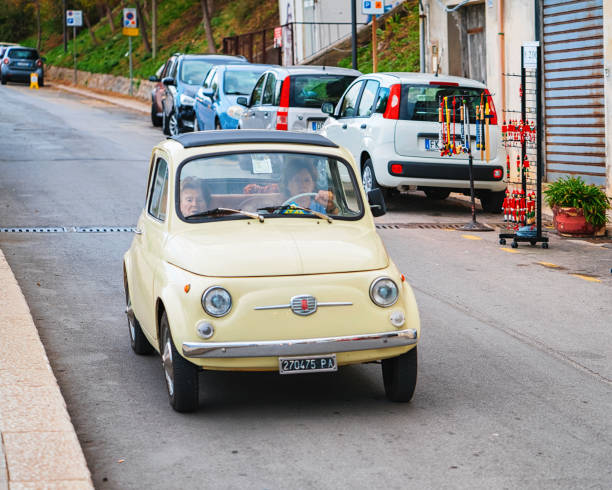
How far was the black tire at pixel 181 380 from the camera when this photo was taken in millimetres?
6320

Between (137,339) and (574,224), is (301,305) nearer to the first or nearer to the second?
(137,339)

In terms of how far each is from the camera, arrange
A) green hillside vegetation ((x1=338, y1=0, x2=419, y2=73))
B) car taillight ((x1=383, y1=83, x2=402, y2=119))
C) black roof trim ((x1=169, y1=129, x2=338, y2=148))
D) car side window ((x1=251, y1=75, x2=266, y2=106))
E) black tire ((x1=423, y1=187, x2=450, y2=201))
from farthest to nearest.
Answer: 1. green hillside vegetation ((x1=338, y1=0, x2=419, y2=73))
2. car side window ((x1=251, y1=75, x2=266, y2=106))
3. black tire ((x1=423, y1=187, x2=450, y2=201))
4. car taillight ((x1=383, y1=83, x2=402, y2=119))
5. black roof trim ((x1=169, y1=129, x2=338, y2=148))

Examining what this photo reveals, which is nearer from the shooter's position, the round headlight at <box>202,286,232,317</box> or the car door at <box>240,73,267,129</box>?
the round headlight at <box>202,286,232,317</box>

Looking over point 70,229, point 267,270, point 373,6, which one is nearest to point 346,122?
point 70,229

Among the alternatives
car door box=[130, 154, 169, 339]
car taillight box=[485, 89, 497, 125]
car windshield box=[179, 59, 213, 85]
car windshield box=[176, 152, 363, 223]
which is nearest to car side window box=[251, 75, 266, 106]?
car taillight box=[485, 89, 497, 125]

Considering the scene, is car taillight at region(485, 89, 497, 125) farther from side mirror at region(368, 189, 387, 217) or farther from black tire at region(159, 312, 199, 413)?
black tire at region(159, 312, 199, 413)

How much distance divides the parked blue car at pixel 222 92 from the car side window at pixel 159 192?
562 inches

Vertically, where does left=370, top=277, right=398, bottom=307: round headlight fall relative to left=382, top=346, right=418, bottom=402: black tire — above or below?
above

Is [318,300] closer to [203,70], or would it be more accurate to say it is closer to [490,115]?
[490,115]

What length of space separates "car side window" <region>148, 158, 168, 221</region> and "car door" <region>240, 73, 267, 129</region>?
12234mm

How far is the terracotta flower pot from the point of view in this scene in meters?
13.9

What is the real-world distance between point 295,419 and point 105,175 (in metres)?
13.0

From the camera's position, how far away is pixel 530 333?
8609 mm

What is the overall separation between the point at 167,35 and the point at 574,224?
4265 cm
